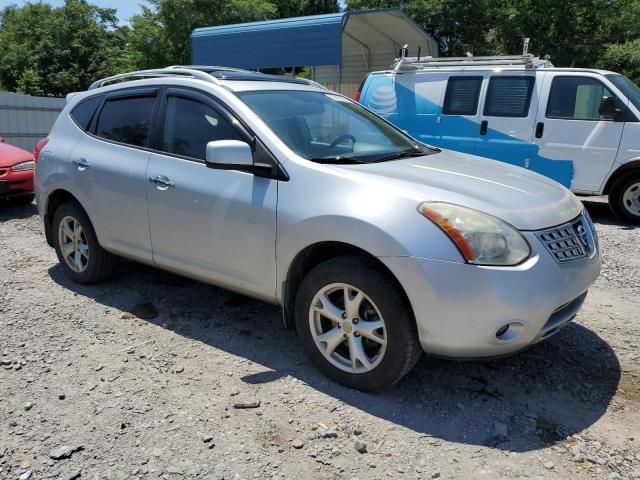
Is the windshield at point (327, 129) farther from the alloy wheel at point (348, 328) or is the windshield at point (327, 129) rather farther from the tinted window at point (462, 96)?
the tinted window at point (462, 96)

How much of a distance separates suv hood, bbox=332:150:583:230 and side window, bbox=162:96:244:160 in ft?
3.15

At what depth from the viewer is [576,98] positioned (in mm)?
7645

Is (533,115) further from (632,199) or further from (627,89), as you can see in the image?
(632,199)

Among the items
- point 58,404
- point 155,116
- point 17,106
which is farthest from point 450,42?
point 58,404

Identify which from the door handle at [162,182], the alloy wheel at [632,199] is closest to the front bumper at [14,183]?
the door handle at [162,182]

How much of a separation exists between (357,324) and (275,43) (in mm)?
14074

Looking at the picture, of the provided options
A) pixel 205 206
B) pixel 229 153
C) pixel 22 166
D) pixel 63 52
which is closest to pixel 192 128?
pixel 205 206

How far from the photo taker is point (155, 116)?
4.14 metres

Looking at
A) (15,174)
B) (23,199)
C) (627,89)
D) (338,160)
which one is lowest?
(23,199)

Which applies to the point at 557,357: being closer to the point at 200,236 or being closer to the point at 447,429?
the point at 447,429

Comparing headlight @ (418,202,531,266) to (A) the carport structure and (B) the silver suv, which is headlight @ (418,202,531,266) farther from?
(A) the carport structure

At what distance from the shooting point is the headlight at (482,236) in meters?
2.74

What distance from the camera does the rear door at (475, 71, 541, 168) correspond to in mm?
7914

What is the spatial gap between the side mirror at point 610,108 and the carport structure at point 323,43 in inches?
330
